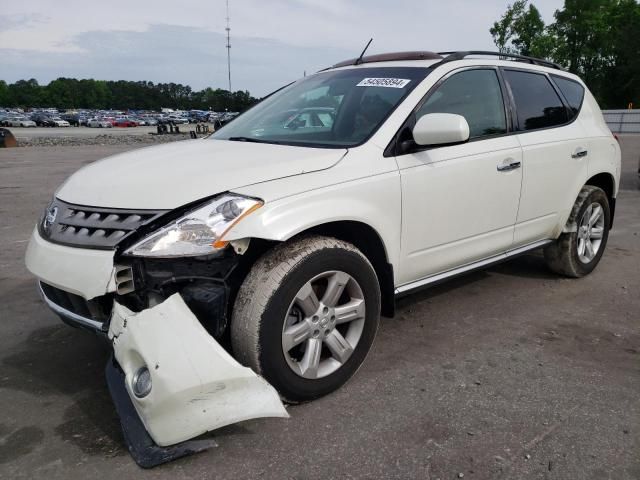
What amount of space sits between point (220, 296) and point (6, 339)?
6.50 feet

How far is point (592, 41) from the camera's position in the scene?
62.0 metres

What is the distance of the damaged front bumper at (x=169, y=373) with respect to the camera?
87.0 inches

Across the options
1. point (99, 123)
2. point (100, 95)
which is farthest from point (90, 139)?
point (100, 95)

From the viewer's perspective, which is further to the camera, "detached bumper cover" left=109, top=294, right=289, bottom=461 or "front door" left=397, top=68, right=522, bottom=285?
"front door" left=397, top=68, right=522, bottom=285

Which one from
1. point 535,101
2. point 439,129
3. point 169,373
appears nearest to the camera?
point 169,373

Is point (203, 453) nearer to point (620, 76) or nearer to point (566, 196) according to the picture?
point (566, 196)

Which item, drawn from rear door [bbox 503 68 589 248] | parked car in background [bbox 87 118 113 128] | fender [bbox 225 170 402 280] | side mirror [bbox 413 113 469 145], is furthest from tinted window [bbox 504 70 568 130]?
parked car in background [bbox 87 118 113 128]

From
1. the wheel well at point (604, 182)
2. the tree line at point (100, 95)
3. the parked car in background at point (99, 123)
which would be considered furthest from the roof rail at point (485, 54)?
the tree line at point (100, 95)

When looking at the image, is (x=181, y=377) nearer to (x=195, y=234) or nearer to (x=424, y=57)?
(x=195, y=234)

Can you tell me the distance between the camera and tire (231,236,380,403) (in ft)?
8.11

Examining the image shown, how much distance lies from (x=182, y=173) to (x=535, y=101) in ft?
8.96

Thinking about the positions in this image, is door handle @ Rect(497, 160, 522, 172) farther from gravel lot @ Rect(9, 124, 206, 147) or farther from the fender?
gravel lot @ Rect(9, 124, 206, 147)

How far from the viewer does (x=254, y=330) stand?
2443 millimetres

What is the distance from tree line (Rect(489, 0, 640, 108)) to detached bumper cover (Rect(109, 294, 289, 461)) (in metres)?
60.2
